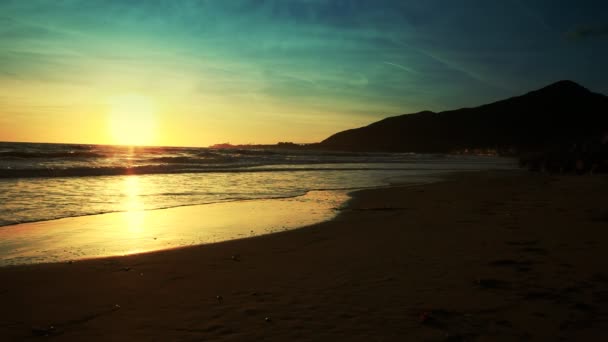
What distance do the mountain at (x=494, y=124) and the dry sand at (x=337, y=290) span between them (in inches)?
4751

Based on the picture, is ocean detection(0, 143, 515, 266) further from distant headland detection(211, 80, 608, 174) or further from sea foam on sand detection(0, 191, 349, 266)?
distant headland detection(211, 80, 608, 174)

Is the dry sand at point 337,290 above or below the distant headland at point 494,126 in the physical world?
below

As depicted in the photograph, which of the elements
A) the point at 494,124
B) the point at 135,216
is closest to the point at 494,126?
the point at 494,124

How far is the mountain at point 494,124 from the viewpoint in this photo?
129250 millimetres

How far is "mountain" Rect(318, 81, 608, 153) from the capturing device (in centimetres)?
12925

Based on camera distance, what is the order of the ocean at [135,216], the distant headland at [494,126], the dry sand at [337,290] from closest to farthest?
1. the dry sand at [337,290]
2. the ocean at [135,216]
3. the distant headland at [494,126]

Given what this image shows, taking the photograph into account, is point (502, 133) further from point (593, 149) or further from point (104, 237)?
point (104, 237)

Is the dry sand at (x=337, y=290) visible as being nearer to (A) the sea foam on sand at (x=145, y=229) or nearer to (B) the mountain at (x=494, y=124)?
(A) the sea foam on sand at (x=145, y=229)

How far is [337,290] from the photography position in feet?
16.6

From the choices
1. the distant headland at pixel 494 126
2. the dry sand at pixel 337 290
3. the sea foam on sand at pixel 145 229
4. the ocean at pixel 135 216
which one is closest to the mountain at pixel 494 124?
the distant headland at pixel 494 126

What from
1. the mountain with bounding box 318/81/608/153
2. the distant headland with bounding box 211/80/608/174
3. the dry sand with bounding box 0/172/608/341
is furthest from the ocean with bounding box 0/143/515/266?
the mountain with bounding box 318/81/608/153

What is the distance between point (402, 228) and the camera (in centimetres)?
912

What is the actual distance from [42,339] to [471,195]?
14761 mm

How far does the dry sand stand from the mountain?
120666 mm
